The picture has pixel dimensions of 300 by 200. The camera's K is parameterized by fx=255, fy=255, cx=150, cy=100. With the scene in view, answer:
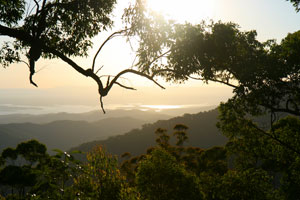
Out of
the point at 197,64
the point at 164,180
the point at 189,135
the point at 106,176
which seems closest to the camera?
the point at 197,64

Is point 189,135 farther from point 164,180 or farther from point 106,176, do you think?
point 106,176

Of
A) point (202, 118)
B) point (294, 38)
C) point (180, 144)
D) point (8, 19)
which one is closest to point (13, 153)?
point (180, 144)

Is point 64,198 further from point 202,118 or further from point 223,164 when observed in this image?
point 202,118

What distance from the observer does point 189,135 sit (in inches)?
6752

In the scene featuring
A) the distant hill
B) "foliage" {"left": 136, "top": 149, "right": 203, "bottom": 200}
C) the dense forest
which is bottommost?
the distant hill

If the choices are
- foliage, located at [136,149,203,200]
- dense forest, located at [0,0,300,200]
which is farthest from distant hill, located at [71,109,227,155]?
dense forest, located at [0,0,300,200]

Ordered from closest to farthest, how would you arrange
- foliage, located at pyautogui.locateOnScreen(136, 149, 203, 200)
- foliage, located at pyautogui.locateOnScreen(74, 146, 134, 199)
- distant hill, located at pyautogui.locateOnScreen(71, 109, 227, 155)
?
foliage, located at pyautogui.locateOnScreen(74, 146, 134, 199) < foliage, located at pyautogui.locateOnScreen(136, 149, 203, 200) < distant hill, located at pyautogui.locateOnScreen(71, 109, 227, 155)

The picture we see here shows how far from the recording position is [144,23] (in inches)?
410

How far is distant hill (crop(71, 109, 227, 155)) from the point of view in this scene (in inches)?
6398

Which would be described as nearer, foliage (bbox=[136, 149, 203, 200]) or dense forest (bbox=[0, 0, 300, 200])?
dense forest (bbox=[0, 0, 300, 200])

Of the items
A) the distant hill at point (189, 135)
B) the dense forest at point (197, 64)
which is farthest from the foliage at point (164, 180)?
the distant hill at point (189, 135)

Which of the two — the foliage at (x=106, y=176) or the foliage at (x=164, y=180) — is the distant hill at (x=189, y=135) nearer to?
the foliage at (x=164, y=180)

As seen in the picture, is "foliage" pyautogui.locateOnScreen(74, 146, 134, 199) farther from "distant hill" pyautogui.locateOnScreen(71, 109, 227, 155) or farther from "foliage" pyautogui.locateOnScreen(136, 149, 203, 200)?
"distant hill" pyautogui.locateOnScreen(71, 109, 227, 155)

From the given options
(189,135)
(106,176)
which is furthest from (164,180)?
(189,135)
